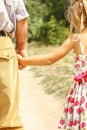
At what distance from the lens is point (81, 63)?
4391mm

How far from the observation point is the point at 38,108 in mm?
7789

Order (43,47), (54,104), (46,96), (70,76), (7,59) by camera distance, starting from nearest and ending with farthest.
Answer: (7,59) < (54,104) < (46,96) < (70,76) < (43,47)

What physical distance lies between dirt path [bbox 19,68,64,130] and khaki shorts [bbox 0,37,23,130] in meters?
2.26

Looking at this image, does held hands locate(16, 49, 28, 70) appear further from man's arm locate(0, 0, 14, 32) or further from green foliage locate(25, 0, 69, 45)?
green foliage locate(25, 0, 69, 45)

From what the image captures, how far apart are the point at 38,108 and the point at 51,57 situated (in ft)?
11.1

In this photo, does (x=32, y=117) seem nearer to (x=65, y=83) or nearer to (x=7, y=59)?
(x=65, y=83)

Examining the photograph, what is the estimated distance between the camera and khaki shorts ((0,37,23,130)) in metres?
4.29

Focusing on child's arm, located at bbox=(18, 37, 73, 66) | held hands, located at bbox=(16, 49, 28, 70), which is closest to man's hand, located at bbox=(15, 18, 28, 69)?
held hands, located at bbox=(16, 49, 28, 70)

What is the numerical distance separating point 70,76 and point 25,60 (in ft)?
17.7

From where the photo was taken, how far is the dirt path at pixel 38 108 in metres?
6.82

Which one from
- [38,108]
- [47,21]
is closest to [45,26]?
[47,21]

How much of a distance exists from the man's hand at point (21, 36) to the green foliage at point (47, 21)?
10211mm

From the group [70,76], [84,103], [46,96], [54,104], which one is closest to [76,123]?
[84,103]

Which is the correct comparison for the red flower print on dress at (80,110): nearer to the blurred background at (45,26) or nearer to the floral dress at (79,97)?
the floral dress at (79,97)
